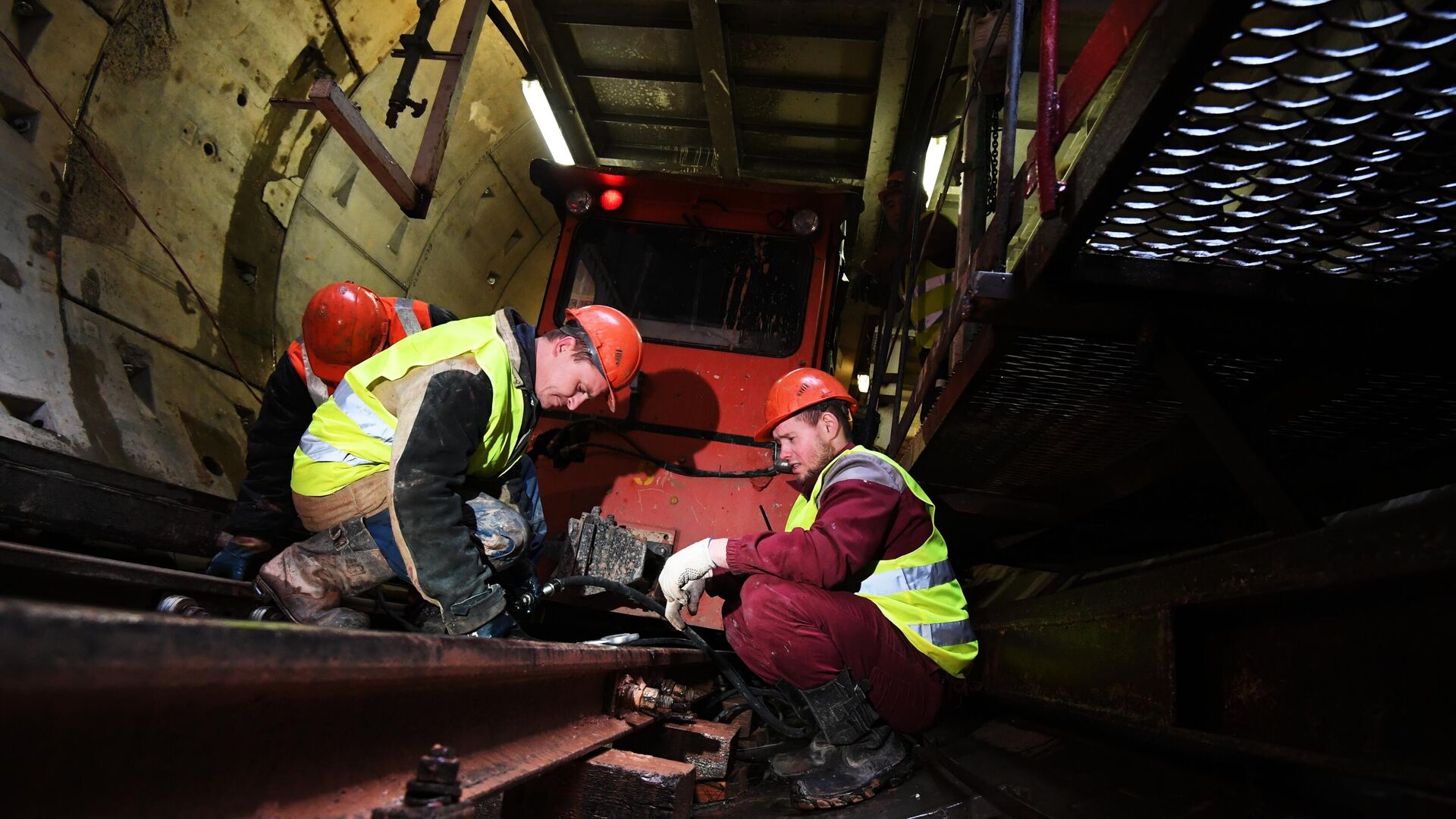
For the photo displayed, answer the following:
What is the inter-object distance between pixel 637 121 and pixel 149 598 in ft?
13.2

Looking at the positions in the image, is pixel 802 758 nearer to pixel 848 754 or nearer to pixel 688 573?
pixel 848 754

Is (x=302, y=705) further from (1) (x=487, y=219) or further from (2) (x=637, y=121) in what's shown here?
(1) (x=487, y=219)

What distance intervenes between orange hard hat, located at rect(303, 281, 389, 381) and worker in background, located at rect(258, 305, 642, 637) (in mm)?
638

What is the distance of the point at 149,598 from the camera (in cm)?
219

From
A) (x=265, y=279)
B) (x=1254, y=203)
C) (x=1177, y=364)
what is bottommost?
(x=1177, y=364)

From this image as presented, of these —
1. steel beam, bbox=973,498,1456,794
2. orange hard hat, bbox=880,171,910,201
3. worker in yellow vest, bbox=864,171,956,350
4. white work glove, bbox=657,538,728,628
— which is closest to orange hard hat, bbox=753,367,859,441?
white work glove, bbox=657,538,728,628

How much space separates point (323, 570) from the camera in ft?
7.64

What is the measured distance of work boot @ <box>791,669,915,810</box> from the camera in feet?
6.52

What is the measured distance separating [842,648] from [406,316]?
2.41 metres

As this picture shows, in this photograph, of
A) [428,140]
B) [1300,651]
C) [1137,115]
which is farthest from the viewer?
[428,140]

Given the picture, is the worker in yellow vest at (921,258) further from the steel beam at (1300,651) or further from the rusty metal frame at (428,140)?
the steel beam at (1300,651)

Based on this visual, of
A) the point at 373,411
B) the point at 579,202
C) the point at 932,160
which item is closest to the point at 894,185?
the point at 932,160

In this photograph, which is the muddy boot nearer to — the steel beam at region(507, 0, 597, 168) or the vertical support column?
the vertical support column

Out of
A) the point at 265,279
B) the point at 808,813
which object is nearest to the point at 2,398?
the point at 265,279
